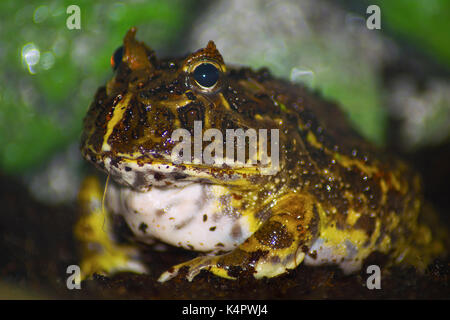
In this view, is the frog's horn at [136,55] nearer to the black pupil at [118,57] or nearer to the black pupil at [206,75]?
the black pupil at [118,57]

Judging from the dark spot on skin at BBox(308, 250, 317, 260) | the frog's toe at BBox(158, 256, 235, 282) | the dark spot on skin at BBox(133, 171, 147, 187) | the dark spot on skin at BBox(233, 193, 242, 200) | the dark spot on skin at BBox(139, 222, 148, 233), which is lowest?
the frog's toe at BBox(158, 256, 235, 282)

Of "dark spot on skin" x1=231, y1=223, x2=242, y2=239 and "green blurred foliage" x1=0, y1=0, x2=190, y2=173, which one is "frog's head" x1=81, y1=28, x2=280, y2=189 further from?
"green blurred foliage" x1=0, y1=0, x2=190, y2=173

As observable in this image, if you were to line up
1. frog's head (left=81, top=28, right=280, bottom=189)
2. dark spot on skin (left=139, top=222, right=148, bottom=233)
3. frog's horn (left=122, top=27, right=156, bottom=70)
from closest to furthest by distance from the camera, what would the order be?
frog's head (left=81, top=28, right=280, bottom=189), frog's horn (left=122, top=27, right=156, bottom=70), dark spot on skin (left=139, top=222, right=148, bottom=233)

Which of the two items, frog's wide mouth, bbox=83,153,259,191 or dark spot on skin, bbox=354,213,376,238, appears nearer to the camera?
frog's wide mouth, bbox=83,153,259,191

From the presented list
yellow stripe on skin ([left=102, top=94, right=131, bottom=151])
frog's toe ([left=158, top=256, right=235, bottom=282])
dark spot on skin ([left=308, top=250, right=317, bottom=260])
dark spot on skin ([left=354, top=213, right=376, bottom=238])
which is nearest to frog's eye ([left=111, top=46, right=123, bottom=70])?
yellow stripe on skin ([left=102, top=94, right=131, bottom=151])

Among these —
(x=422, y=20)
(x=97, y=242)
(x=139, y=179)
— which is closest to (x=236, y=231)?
(x=139, y=179)

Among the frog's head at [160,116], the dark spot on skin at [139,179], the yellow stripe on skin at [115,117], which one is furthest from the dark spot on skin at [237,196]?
the yellow stripe on skin at [115,117]

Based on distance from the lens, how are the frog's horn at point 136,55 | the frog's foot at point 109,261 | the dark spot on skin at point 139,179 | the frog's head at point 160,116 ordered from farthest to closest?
the frog's foot at point 109,261, the frog's horn at point 136,55, the dark spot on skin at point 139,179, the frog's head at point 160,116
